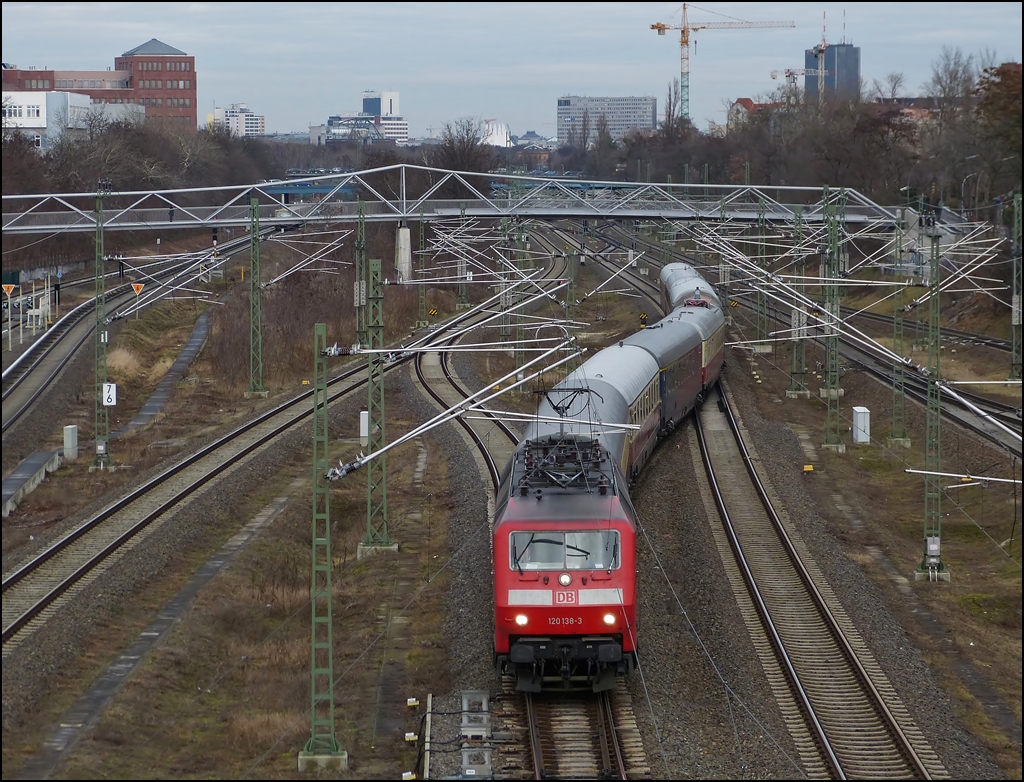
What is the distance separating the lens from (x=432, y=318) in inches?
2431

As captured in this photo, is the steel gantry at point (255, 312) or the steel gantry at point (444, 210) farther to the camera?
the steel gantry at point (444, 210)

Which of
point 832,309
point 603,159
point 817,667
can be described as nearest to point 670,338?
point 832,309

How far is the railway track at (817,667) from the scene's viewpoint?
582 inches

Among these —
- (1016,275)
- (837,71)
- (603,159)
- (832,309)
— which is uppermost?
(603,159)

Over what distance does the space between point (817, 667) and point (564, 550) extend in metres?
5.15

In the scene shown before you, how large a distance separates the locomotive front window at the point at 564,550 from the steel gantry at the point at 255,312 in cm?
2746

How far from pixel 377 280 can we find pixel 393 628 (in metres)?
6.70

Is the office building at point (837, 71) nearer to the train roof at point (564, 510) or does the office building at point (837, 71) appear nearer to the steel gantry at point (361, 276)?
the steel gantry at point (361, 276)

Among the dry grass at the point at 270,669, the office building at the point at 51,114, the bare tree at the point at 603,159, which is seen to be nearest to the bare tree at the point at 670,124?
the bare tree at the point at 603,159

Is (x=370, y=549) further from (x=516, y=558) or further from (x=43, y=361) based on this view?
(x=43, y=361)

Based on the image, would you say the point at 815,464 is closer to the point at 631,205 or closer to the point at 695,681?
the point at 695,681

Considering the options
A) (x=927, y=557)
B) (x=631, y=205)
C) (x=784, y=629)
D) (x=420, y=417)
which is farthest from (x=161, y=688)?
(x=631, y=205)

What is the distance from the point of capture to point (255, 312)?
4400 cm

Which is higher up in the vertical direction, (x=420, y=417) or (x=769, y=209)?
(x=769, y=209)
